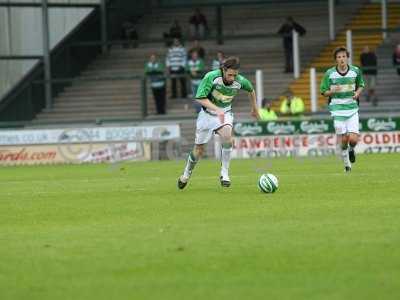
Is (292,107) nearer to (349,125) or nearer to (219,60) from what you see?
(219,60)

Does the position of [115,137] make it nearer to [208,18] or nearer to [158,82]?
[158,82]

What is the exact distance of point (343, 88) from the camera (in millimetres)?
24109

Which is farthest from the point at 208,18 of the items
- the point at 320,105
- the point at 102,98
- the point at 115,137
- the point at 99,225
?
the point at 99,225

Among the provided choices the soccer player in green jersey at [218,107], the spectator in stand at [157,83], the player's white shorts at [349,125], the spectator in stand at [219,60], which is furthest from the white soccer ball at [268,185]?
the spectator in stand at [157,83]

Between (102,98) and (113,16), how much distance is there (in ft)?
15.6

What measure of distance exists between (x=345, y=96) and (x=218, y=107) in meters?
4.73

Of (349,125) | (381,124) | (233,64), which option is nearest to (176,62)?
(381,124)

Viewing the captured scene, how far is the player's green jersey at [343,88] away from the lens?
2392 centimetres

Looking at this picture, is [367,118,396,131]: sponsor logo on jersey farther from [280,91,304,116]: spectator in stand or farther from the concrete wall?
the concrete wall

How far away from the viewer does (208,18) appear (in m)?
48.6

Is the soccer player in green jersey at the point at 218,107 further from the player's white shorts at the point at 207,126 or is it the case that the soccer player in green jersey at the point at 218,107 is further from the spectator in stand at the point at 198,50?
the spectator in stand at the point at 198,50

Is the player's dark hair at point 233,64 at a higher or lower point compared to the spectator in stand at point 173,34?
lower

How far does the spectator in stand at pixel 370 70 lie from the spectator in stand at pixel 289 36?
134 inches

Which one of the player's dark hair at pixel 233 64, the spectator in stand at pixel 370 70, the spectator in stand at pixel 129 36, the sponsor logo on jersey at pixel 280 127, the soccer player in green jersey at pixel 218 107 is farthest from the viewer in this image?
the spectator in stand at pixel 129 36
